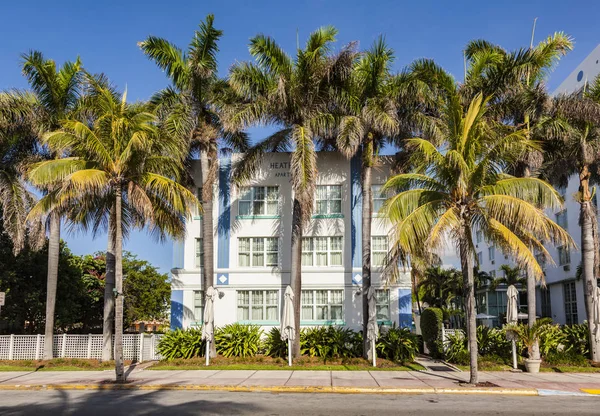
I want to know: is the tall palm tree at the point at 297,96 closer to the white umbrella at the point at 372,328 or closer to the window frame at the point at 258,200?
the white umbrella at the point at 372,328

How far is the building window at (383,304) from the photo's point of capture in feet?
82.6

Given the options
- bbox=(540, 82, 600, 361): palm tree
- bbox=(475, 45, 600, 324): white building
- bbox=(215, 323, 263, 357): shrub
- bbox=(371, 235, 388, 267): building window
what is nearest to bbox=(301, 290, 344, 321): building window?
bbox=(371, 235, 388, 267): building window

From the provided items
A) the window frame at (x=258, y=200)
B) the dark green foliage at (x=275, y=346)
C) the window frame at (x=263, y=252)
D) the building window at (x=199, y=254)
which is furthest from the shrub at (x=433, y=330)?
the building window at (x=199, y=254)

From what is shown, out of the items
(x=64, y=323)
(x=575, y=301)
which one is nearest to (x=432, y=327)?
(x=64, y=323)

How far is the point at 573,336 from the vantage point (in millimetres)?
21609

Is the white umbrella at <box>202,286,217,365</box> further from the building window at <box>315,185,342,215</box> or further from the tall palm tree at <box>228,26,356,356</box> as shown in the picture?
the building window at <box>315,185,342,215</box>

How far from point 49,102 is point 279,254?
1193cm

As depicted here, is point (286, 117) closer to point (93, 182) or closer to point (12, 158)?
point (93, 182)

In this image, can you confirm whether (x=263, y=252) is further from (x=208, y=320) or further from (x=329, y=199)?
(x=208, y=320)

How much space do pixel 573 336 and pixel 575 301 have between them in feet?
74.8

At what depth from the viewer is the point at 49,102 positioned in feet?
73.6

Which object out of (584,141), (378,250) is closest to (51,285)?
(378,250)

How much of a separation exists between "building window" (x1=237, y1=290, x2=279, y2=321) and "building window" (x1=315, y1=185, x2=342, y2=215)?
4.55 m

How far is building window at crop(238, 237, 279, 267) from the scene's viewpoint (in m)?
26.1
